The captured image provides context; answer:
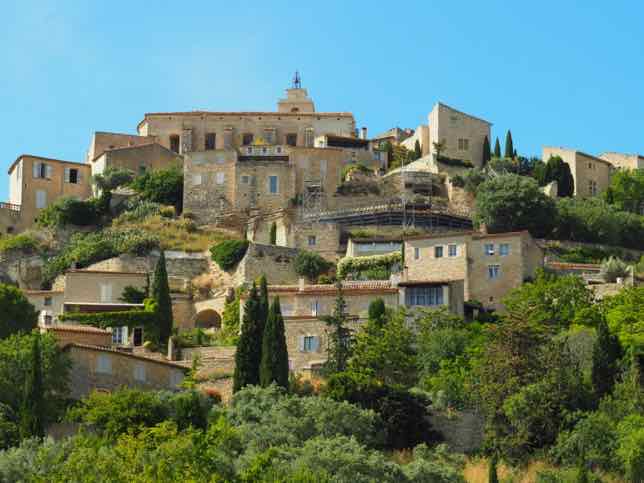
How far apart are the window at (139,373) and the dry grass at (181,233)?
64.4ft

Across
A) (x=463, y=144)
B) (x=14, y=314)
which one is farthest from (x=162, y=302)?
(x=463, y=144)

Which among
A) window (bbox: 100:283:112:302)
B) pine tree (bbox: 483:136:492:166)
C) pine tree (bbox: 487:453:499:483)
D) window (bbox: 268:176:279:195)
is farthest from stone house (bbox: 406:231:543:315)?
pine tree (bbox: 483:136:492:166)

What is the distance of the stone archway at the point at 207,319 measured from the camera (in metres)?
69.4

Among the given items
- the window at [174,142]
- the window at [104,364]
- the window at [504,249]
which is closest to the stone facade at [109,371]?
the window at [104,364]

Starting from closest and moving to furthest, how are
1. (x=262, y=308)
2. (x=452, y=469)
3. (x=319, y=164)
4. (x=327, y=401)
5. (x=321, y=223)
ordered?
(x=452, y=469) → (x=327, y=401) → (x=262, y=308) → (x=321, y=223) → (x=319, y=164)

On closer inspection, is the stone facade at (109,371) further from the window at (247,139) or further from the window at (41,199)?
the window at (247,139)

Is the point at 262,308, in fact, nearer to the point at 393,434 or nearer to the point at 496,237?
the point at 393,434

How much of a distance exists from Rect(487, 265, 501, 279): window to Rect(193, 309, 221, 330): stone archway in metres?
12.3

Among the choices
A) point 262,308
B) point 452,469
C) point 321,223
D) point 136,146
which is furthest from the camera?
point 136,146

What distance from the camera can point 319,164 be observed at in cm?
8425

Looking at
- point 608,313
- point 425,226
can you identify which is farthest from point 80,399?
point 425,226

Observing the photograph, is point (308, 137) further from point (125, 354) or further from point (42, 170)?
point (125, 354)

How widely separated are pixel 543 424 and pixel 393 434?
5109 millimetres

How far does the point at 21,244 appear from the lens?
76938 millimetres
